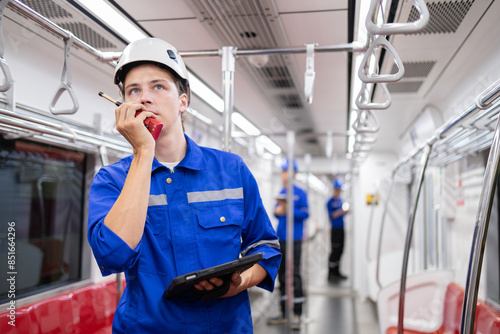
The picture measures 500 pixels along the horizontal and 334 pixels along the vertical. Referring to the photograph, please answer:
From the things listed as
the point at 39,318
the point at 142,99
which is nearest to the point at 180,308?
the point at 142,99

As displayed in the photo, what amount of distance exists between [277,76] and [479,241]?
2.40m

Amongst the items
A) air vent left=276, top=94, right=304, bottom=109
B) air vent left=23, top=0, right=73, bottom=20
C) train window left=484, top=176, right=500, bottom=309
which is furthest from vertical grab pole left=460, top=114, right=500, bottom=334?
air vent left=276, top=94, right=304, bottom=109

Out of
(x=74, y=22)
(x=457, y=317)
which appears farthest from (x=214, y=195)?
(x=457, y=317)

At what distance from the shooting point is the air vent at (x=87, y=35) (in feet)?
6.88

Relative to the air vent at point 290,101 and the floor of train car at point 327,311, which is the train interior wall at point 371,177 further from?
the air vent at point 290,101

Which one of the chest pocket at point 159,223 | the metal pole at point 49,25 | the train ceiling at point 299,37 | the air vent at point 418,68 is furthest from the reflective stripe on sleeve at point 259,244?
the air vent at point 418,68

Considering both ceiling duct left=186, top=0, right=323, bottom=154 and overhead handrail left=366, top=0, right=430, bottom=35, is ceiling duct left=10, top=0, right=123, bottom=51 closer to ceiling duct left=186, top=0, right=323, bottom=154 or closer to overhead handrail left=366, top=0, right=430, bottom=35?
ceiling duct left=186, top=0, right=323, bottom=154

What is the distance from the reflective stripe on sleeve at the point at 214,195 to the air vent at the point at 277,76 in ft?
6.85

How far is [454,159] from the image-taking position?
4.33 metres

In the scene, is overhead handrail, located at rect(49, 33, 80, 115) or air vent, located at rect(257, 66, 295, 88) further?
air vent, located at rect(257, 66, 295, 88)

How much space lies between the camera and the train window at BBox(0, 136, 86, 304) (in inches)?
68.1

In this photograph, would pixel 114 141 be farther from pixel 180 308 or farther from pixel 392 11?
pixel 392 11

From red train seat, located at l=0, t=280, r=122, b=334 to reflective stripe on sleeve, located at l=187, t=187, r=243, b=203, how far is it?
34.8 inches

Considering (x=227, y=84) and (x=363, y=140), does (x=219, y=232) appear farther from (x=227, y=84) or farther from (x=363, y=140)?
(x=363, y=140)
